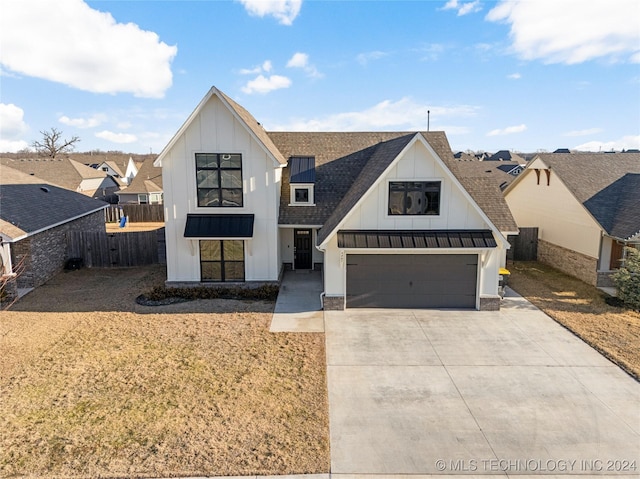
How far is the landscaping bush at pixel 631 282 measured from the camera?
15508 mm

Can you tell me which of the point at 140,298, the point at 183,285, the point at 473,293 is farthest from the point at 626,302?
the point at 140,298

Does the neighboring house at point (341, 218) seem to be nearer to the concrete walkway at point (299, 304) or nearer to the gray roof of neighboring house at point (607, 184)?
the concrete walkway at point (299, 304)

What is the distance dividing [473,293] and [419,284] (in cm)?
209

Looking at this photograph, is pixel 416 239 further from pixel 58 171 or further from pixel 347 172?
pixel 58 171

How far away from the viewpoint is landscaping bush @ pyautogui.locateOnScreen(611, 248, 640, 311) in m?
15.5

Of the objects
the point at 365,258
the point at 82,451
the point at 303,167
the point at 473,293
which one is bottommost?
the point at 82,451

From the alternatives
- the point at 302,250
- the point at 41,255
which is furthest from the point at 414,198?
the point at 41,255

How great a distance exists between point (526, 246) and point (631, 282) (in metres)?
7.86

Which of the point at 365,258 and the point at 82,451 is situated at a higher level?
the point at 365,258

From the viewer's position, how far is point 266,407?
918 cm

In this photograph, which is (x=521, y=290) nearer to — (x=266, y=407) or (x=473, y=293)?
(x=473, y=293)

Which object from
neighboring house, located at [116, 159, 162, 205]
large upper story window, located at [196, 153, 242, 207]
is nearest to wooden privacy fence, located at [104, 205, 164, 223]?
neighboring house, located at [116, 159, 162, 205]

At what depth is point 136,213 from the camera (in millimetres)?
38625

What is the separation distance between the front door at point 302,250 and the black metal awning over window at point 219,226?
154 inches
